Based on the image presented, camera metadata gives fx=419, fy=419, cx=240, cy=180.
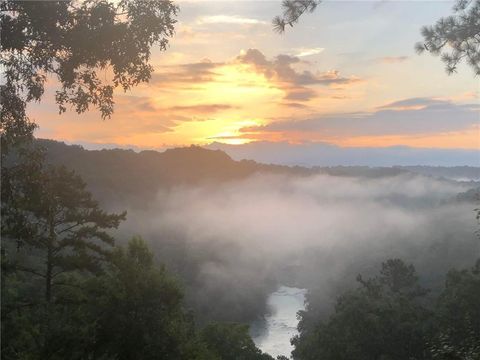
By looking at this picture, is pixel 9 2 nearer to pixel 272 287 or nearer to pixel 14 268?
pixel 14 268

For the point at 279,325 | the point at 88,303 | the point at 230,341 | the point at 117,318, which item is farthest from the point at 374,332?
the point at 279,325

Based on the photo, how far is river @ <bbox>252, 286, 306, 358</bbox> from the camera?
10240 cm

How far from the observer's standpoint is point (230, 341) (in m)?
34.0

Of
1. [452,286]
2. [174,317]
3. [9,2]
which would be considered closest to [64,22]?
[9,2]

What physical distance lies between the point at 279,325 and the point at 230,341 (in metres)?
93.9

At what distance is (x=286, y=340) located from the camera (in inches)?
4232

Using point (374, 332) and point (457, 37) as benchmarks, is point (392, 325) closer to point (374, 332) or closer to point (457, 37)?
point (374, 332)

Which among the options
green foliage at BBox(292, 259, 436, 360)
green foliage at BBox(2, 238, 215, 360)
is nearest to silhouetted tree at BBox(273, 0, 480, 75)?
green foliage at BBox(2, 238, 215, 360)

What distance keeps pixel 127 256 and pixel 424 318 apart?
27.7 meters

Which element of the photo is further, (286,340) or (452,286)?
(286,340)

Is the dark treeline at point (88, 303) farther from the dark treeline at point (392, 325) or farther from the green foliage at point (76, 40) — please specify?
the dark treeline at point (392, 325)

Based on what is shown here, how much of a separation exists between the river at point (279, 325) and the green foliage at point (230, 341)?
66.1 meters

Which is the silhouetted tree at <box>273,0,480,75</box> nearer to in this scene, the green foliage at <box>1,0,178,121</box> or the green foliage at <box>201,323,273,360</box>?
the green foliage at <box>1,0,178,121</box>

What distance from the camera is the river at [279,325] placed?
10240 cm
